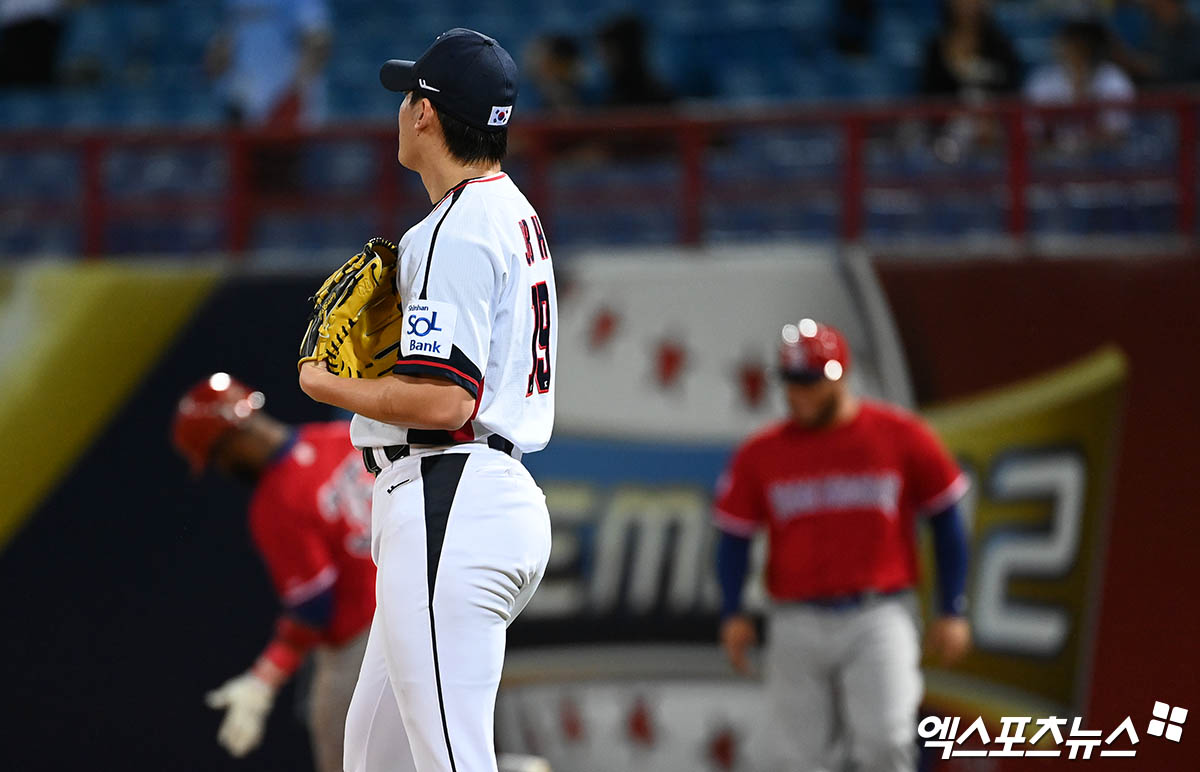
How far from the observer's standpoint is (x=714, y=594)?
7117 mm

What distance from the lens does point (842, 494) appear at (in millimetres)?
5531

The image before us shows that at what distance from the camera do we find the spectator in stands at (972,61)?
8133mm

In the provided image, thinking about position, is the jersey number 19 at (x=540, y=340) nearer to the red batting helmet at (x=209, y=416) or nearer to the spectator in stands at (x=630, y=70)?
the red batting helmet at (x=209, y=416)

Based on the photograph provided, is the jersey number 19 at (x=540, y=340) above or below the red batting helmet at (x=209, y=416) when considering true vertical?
above

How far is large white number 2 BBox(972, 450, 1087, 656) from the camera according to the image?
6742mm

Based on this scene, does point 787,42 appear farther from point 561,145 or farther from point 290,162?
point 290,162

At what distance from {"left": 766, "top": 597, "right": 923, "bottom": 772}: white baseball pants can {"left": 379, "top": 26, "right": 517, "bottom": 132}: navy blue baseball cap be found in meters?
2.85

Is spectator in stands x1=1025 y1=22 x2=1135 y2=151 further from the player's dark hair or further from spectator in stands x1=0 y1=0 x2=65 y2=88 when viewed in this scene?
spectator in stands x1=0 y1=0 x2=65 y2=88

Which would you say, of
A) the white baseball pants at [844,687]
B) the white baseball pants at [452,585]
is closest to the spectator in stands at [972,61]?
the white baseball pants at [844,687]

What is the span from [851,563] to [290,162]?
423cm

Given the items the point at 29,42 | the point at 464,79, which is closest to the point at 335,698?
the point at 464,79

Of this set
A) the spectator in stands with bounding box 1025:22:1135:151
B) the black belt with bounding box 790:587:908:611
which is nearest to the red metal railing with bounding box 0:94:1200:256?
the spectator in stands with bounding box 1025:22:1135:151

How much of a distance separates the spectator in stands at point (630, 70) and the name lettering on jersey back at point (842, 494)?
10.9ft

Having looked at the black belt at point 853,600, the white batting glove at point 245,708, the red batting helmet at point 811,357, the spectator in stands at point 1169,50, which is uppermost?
the spectator in stands at point 1169,50
